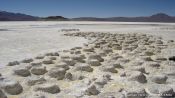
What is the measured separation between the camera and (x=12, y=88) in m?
3.36

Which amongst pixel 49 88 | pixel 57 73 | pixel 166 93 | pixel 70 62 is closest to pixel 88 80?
pixel 57 73

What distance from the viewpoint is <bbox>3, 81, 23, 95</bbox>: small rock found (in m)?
3.34

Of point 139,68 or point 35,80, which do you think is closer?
point 35,80

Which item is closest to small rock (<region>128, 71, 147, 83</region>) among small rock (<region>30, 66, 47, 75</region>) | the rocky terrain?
the rocky terrain

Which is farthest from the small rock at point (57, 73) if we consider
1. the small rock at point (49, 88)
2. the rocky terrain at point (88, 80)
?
the small rock at point (49, 88)

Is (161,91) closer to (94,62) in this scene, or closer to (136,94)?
(136,94)

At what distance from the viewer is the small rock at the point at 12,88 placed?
334cm

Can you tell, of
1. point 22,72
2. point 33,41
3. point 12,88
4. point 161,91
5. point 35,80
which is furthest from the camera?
point 33,41

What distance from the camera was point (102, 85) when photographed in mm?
3576

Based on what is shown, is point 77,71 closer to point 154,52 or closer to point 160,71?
point 160,71

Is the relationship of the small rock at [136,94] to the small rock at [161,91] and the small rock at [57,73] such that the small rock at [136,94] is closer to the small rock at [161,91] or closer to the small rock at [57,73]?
the small rock at [161,91]

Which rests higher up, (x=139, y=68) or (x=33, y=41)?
(x=139, y=68)

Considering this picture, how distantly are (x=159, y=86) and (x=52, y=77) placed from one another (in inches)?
50.7

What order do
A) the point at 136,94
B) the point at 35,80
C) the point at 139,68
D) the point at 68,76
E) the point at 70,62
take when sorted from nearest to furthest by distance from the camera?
1. the point at 136,94
2. the point at 35,80
3. the point at 68,76
4. the point at 139,68
5. the point at 70,62
